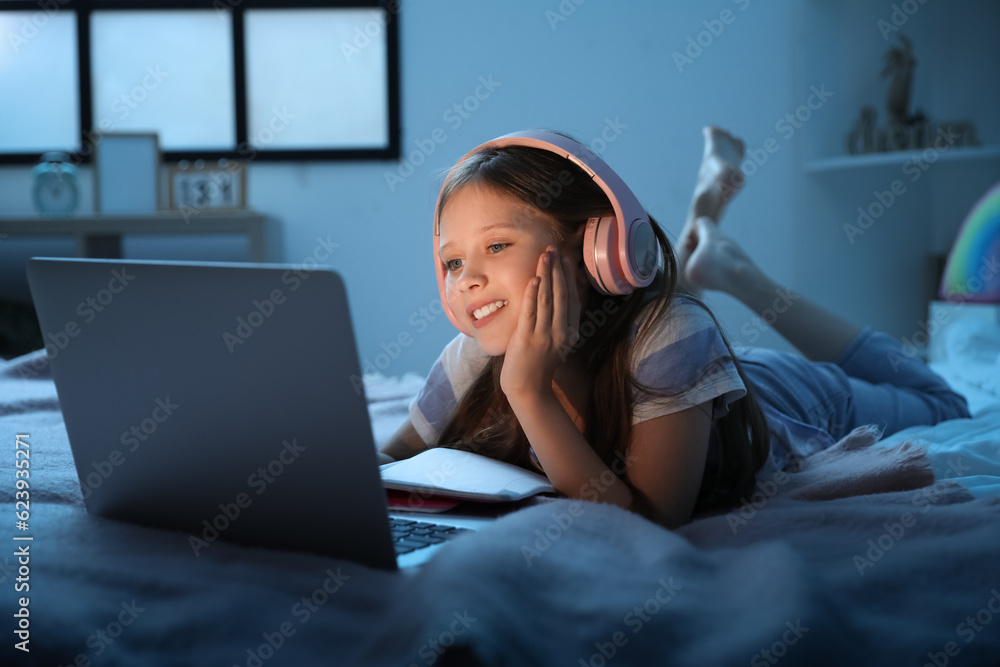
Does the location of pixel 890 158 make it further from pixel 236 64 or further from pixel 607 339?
pixel 236 64

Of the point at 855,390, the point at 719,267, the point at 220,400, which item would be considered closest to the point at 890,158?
the point at 719,267

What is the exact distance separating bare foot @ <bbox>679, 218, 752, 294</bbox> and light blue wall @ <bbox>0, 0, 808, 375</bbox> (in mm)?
1243

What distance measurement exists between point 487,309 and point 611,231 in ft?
0.47

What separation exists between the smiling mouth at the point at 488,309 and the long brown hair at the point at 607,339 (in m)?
0.09

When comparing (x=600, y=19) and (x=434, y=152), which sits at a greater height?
(x=600, y=19)

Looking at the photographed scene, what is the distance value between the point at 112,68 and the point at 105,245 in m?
0.70

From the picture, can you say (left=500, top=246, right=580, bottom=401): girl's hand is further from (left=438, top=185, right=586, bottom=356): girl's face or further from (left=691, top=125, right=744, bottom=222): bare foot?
(left=691, top=125, right=744, bottom=222): bare foot

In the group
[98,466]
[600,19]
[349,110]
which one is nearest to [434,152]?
[349,110]

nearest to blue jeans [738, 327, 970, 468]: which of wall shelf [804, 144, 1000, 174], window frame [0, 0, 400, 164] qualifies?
wall shelf [804, 144, 1000, 174]

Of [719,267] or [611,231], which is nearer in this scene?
[611,231]

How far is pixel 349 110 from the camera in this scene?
2836mm

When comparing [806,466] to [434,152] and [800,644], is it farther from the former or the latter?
[434,152]

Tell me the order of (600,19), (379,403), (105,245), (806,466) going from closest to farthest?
(806,466) → (379,403) → (105,245) → (600,19)

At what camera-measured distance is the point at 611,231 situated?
788mm
